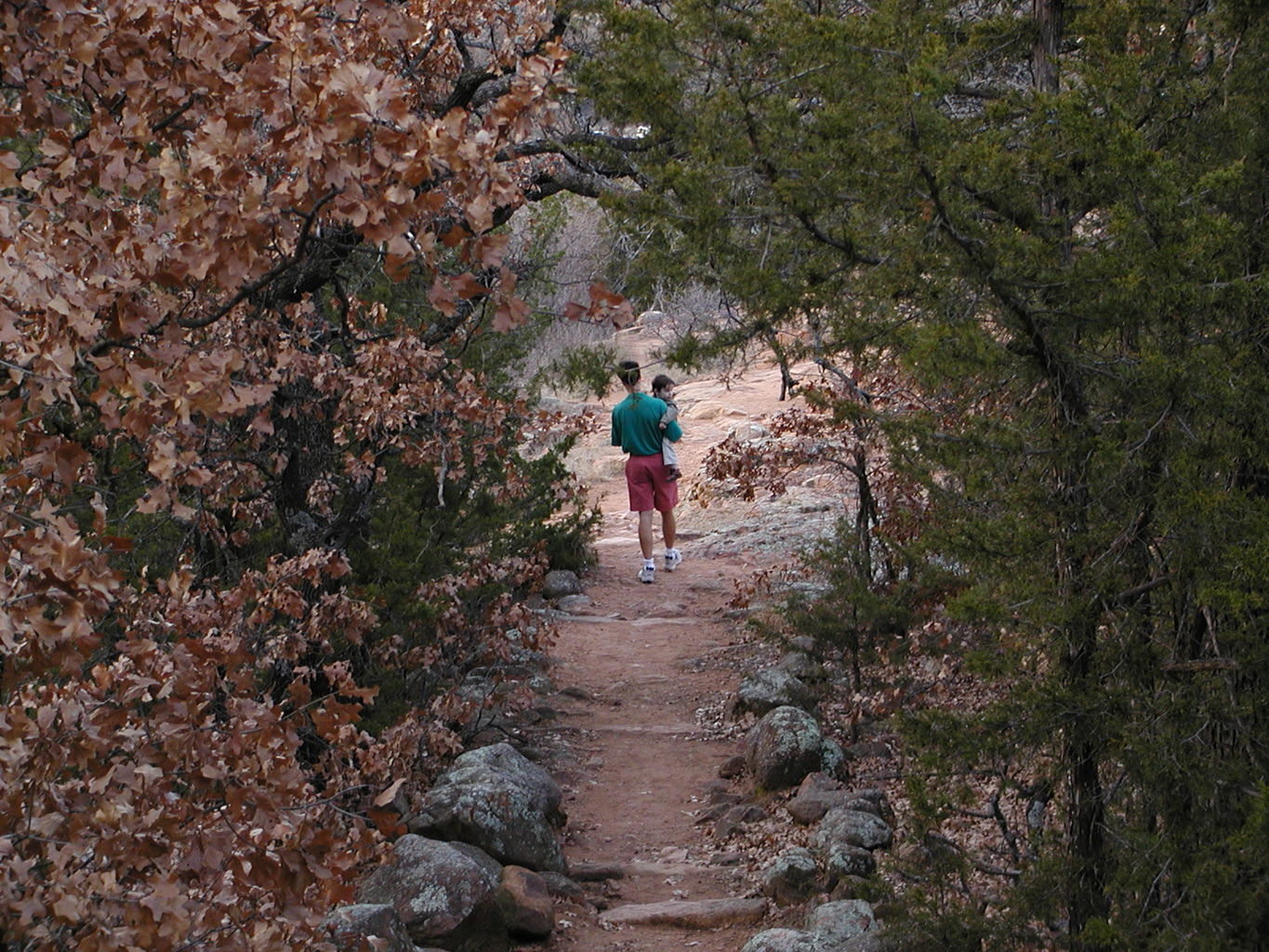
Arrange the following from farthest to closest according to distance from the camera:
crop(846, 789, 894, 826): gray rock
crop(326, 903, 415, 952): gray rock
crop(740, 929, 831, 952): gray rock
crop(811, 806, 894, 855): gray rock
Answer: crop(846, 789, 894, 826): gray rock
crop(811, 806, 894, 855): gray rock
crop(740, 929, 831, 952): gray rock
crop(326, 903, 415, 952): gray rock

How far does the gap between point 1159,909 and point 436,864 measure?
11.5 feet

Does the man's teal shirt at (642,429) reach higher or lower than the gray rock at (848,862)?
higher

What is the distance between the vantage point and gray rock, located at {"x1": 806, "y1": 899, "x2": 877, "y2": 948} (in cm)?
580

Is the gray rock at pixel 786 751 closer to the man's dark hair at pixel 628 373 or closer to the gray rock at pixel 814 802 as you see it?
the gray rock at pixel 814 802

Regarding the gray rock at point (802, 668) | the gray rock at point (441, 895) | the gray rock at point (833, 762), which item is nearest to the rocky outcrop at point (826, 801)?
the gray rock at point (833, 762)

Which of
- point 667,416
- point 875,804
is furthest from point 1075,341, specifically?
point 667,416

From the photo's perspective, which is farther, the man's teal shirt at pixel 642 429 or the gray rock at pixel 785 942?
the man's teal shirt at pixel 642 429

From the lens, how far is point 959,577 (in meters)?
6.37

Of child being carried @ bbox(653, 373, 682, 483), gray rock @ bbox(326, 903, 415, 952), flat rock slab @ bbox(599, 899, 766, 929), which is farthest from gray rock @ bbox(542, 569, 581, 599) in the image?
gray rock @ bbox(326, 903, 415, 952)

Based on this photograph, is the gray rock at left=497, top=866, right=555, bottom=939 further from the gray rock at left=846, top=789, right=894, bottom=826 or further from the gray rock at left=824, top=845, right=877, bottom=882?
the gray rock at left=846, top=789, right=894, bottom=826

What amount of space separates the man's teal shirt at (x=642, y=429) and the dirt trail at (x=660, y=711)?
1.77 metres

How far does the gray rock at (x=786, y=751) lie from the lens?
325 inches

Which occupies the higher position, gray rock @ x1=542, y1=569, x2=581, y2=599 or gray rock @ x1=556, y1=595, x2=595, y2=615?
gray rock @ x1=542, y1=569, x2=581, y2=599

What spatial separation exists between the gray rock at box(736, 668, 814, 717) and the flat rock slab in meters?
2.94
